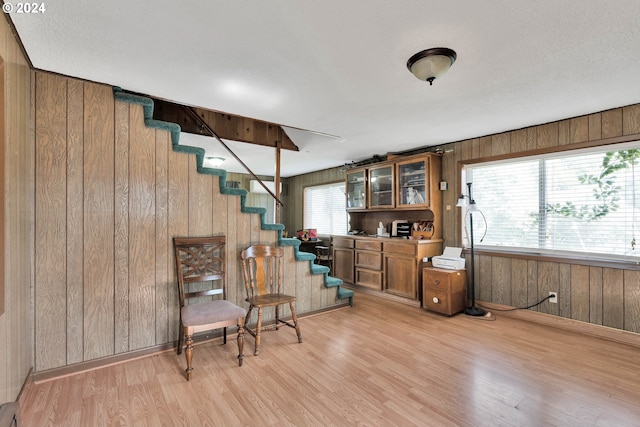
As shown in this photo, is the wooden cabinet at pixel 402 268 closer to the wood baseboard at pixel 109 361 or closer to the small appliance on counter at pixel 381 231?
the small appliance on counter at pixel 381 231

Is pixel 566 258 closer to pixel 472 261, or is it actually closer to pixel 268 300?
pixel 472 261

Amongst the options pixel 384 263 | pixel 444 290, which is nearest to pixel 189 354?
pixel 444 290

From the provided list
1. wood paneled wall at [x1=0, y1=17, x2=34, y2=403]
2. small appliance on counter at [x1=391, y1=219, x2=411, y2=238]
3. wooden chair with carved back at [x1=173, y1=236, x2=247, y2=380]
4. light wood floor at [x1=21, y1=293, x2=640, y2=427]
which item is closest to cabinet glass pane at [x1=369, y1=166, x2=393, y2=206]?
small appliance on counter at [x1=391, y1=219, x2=411, y2=238]

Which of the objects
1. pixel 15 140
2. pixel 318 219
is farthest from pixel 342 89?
pixel 318 219

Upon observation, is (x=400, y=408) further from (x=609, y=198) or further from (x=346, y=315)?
(x=609, y=198)

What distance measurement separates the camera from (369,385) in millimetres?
2209

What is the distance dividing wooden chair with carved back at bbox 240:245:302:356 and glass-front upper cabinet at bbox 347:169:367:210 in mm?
2339

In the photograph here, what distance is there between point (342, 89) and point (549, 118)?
246 cm

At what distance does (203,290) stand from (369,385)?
178cm

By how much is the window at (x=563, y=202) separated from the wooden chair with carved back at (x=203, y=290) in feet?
11.1

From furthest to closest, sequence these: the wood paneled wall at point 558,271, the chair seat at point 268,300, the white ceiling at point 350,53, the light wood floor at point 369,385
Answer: the wood paneled wall at point 558,271 < the chair seat at point 268,300 < the light wood floor at point 369,385 < the white ceiling at point 350,53

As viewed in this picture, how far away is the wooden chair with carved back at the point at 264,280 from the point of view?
298cm

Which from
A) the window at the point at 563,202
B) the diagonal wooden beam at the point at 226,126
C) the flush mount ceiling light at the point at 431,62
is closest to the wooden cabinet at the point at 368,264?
the window at the point at 563,202

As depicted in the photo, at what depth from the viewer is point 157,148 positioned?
2758 millimetres
